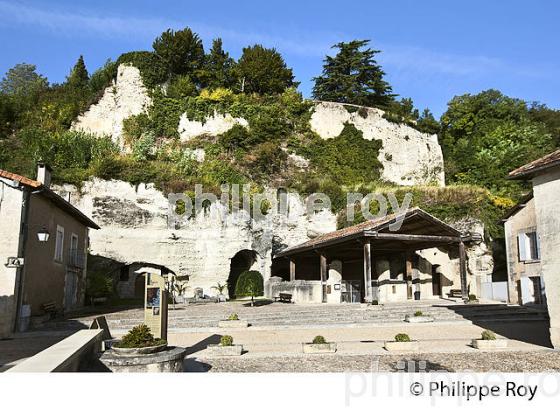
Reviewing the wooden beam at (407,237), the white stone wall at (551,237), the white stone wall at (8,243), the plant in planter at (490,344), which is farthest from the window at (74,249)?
the white stone wall at (551,237)

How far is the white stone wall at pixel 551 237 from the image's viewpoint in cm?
991

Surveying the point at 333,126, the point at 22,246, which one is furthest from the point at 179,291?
the point at 333,126

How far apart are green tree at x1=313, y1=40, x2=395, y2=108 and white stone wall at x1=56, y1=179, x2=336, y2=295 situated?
17.8m

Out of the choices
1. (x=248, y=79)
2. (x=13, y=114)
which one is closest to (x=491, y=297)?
(x=248, y=79)

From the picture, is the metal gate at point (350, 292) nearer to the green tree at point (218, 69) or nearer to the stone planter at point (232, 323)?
the stone planter at point (232, 323)

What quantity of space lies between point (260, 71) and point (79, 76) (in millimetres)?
15626

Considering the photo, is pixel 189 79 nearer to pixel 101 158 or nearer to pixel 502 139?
pixel 101 158

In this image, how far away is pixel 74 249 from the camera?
18922mm

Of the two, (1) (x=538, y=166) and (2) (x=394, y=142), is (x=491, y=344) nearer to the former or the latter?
(1) (x=538, y=166)

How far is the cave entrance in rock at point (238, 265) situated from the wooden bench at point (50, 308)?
1210 centimetres

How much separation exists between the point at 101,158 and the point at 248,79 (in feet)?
48.3
